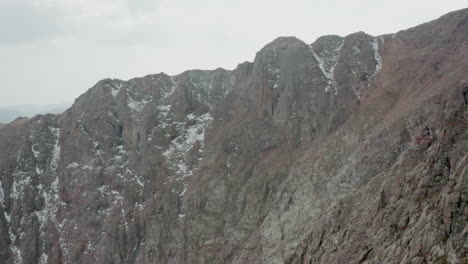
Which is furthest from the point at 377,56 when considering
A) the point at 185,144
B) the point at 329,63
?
the point at 185,144

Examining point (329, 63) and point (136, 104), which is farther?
point (136, 104)

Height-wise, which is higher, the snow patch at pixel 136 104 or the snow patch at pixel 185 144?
the snow patch at pixel 136 104

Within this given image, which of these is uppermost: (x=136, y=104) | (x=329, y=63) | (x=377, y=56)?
(x=377, y=56)

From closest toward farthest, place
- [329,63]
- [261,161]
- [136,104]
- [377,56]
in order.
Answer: [261,161], [377,56], [329,63], [136,104]

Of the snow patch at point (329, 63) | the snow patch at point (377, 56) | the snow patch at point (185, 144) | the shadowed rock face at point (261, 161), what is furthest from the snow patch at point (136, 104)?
the snow patch at point (377, 56)

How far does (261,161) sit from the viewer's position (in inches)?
2163

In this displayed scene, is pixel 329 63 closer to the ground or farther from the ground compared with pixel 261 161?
farther from the ground

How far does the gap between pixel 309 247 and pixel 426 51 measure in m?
34.2

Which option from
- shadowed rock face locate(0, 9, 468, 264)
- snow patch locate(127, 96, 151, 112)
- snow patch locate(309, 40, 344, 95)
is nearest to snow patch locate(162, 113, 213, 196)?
shadowed rock face locate(0, 9, 468, 264)

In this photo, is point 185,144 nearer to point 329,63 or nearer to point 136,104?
point 136,104

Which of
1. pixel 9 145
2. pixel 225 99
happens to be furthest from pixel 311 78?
pixel 9 145

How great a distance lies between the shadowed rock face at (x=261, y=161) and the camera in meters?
35.1

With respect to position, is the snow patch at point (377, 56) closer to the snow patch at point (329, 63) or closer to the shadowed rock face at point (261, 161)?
the shadowed rock face at point (261, 161)

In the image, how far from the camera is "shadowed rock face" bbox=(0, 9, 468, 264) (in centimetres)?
3506
